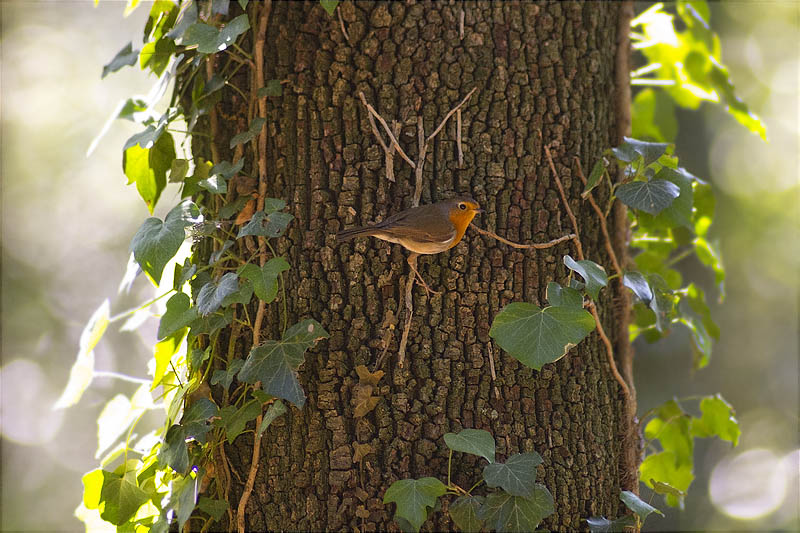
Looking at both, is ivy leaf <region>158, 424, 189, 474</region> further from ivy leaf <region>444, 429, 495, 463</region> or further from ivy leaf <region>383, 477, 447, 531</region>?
ivy leaf <region>444, 429, 495, 463</region>

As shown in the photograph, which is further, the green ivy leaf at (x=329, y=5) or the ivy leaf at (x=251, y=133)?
the ivy leaf at (x=251, y=133)

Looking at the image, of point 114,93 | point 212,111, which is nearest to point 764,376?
point 212,111

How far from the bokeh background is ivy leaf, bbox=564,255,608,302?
170 inches

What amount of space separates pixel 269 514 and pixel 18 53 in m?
7.10

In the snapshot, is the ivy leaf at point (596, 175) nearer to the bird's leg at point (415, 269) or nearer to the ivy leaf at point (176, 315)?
the bird's leg at point (415, 269)

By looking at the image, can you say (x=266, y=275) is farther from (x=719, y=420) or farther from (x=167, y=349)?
(x=719, y=420)

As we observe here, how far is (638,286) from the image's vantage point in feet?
4.26

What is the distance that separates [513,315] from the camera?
3.75 feet

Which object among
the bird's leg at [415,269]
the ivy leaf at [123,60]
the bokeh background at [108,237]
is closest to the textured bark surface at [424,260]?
the bird's leg at [415,269]

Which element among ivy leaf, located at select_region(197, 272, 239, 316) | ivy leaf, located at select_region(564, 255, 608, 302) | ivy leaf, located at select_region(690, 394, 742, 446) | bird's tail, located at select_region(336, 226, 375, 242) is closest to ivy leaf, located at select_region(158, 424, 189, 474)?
ivy leaf, located at select_region(197, 272, 239, 316)

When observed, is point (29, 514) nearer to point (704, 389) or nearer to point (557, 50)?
point (704, 389)

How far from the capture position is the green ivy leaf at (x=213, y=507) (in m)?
1.23

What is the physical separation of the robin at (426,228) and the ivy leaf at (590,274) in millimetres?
214

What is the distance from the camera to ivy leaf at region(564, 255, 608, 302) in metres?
1.15
